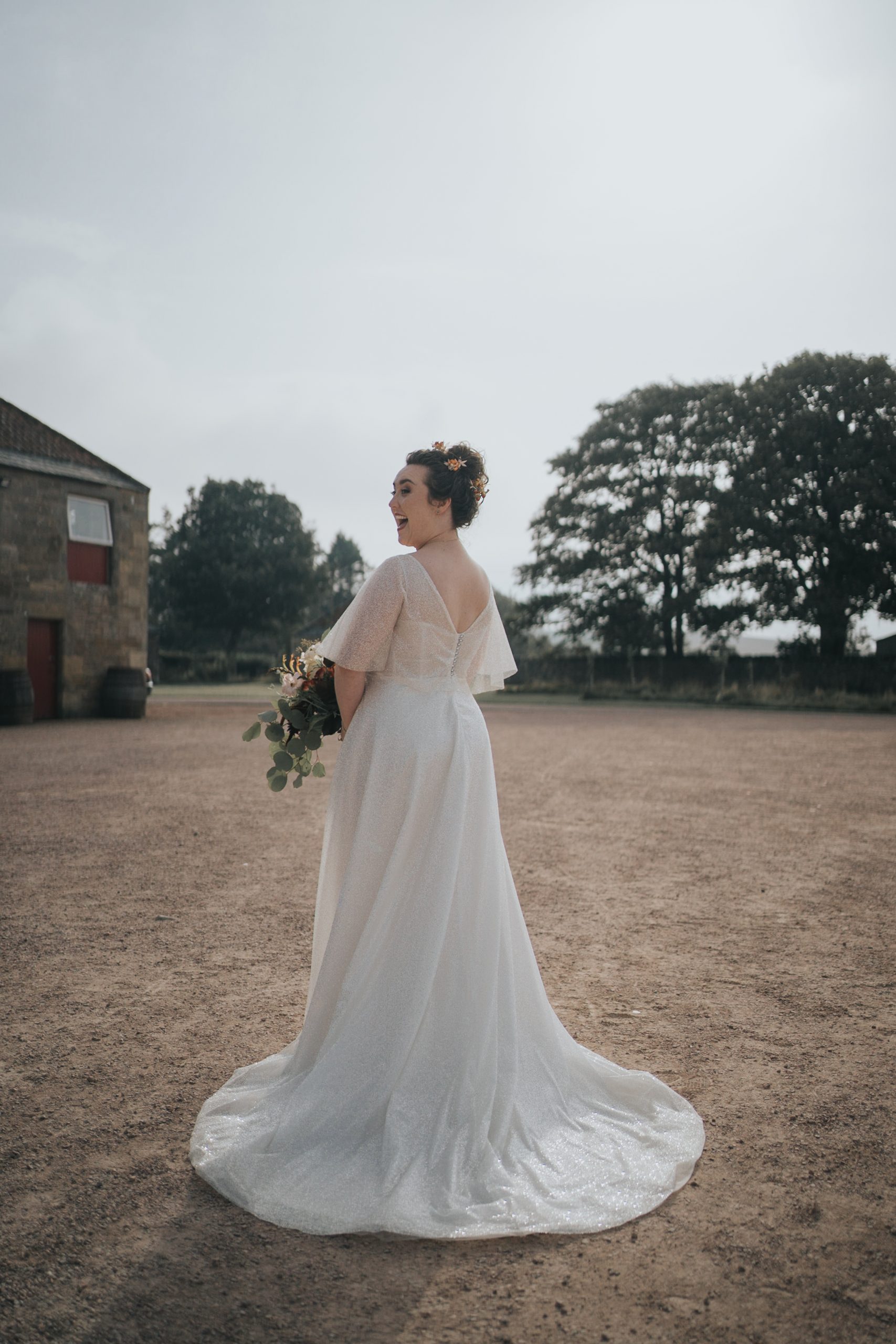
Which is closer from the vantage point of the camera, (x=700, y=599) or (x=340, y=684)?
(x=340, y=684)

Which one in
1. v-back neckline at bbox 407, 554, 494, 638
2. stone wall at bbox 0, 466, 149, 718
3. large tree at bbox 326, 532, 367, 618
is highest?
large tree at bbox 326, 532, 367, 618

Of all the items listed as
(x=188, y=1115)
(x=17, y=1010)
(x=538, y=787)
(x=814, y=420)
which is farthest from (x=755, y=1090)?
(x=814, y=420)

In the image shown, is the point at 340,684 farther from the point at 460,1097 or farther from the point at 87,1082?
the point at 87,1082

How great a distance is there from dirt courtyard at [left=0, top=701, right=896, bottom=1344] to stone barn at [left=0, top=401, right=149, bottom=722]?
12.1 metres

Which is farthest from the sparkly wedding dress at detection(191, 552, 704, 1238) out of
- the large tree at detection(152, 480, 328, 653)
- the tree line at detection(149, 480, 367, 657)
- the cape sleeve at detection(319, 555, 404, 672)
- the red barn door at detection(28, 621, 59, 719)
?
the large tree at detection(152, 480, 328, 653)

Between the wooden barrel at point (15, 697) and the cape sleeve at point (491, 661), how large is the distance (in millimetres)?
17619

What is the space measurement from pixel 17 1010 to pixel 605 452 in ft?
133

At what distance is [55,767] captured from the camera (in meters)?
12.2

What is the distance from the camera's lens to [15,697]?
18.6 metres

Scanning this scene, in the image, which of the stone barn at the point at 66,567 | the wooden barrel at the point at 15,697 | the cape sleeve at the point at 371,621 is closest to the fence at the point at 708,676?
the stone barn at the point at 66,567

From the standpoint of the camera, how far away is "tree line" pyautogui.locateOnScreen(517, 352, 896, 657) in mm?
35438

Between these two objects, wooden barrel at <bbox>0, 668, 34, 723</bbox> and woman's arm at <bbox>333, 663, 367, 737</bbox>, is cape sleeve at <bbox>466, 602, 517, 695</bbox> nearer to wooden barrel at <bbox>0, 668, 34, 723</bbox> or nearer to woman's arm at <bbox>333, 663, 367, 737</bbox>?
woman's arm at <bbox>333, 663, 367, 737</bbox>

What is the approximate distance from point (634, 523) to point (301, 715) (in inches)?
1554

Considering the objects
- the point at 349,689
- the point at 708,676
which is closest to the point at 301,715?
the point at 349,689
